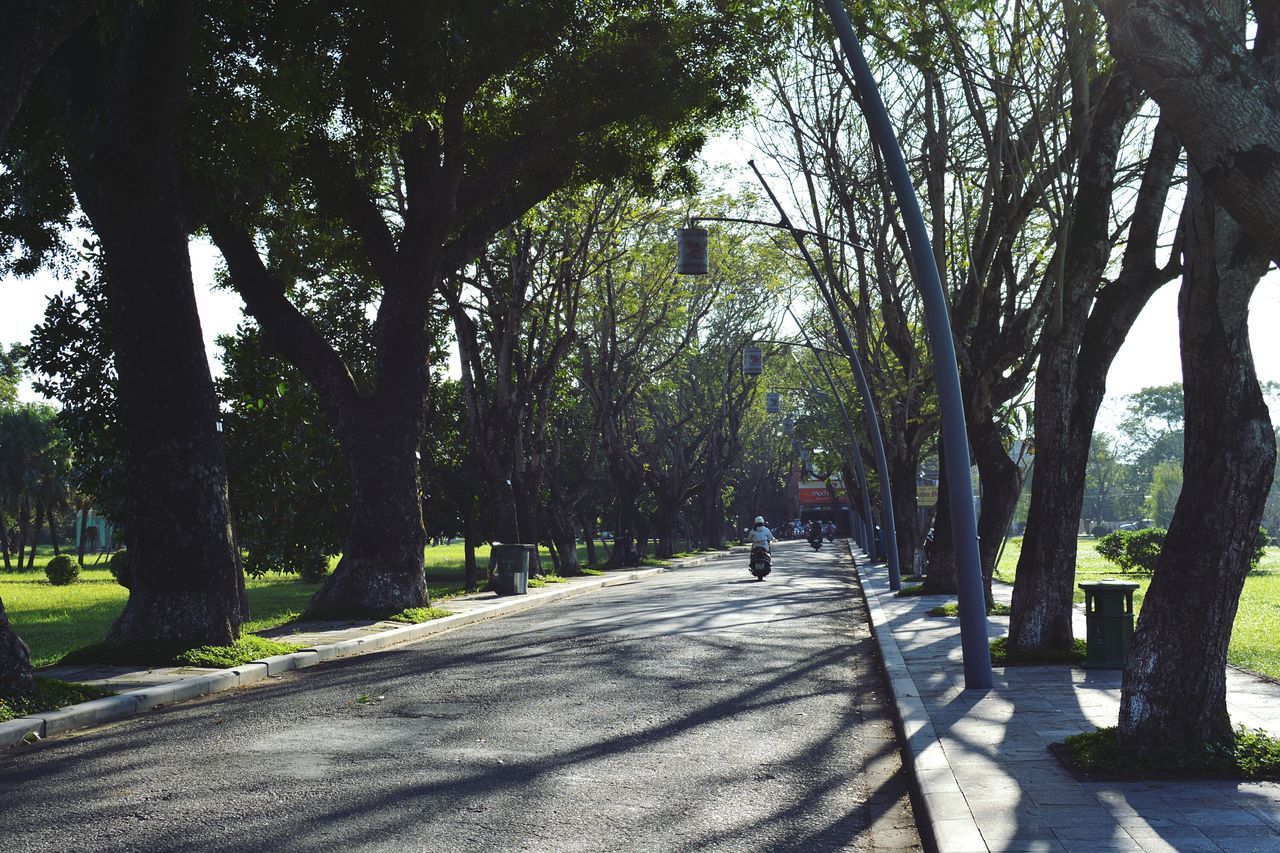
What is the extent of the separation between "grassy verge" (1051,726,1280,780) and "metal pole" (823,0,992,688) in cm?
322

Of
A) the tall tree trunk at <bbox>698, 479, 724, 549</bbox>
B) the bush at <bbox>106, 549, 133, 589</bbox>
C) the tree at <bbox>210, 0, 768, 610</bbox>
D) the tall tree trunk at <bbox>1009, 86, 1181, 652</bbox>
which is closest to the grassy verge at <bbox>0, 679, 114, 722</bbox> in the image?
the tree at <bbox>210, 0, 768, 610</bbox>

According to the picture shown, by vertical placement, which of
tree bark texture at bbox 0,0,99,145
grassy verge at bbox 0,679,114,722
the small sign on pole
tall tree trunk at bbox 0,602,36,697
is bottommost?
grassy verge at bbox 0,679,114,722

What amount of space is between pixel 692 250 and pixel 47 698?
14305mm

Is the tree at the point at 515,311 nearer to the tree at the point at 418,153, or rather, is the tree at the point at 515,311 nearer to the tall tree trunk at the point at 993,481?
the tree at the point at 418,153

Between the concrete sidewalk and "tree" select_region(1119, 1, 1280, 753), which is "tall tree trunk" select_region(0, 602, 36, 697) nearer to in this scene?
the concrete sidewalk

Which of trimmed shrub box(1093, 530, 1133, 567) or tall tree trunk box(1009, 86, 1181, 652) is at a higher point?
tall tree trunk box(1009, 86, 1181, 652)

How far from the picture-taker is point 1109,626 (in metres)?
11.0

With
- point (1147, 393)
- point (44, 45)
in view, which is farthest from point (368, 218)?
point (1147, 393)

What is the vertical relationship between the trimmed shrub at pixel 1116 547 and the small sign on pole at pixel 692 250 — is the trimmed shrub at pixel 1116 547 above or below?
below

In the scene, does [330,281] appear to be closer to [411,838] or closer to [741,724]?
[741,724]

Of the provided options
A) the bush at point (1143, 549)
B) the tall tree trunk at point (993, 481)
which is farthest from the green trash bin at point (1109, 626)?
the bush at point (1143, 549)

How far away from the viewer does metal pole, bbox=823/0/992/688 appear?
9.98 metres

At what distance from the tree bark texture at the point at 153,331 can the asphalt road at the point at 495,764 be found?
154 centimetres

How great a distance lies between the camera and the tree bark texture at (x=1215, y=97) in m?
5.36
